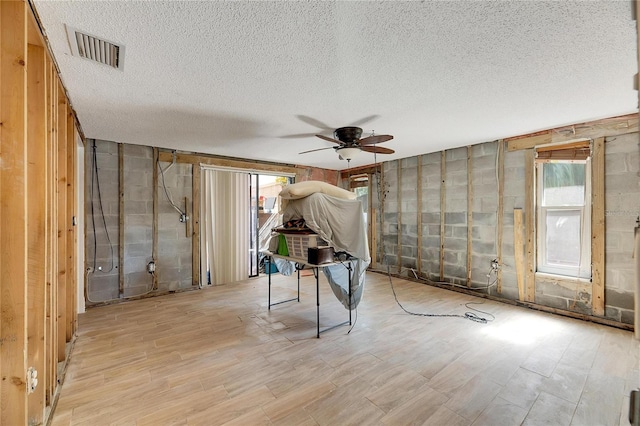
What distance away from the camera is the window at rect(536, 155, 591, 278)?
3.45 metres

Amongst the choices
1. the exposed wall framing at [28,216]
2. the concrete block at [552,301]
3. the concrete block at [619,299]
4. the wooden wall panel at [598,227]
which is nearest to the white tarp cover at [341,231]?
the exposed wall framing at [28,216]

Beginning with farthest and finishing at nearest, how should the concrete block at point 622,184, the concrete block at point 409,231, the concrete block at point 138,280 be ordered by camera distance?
1. the concrete block at point 409,231
2. the concrete block at point 138,280
3. the concrete block at point 622,184

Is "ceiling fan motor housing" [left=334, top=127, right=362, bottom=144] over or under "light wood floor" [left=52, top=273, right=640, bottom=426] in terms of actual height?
over

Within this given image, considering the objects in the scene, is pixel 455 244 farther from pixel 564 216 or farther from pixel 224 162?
pixel 224 162

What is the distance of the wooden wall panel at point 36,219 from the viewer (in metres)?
1.59

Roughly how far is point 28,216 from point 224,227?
3.60 metres

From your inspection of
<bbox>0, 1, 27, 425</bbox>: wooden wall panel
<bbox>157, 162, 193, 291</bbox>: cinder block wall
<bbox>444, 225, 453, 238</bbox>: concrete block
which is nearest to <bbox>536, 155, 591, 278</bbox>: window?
<bbox>444, 225, 453, 238</bbox>: concrete block

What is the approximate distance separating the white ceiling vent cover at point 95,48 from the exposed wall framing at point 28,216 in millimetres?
160

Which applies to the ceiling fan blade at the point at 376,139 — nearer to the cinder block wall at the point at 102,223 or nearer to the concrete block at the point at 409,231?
the concrete block at the point at 409,231

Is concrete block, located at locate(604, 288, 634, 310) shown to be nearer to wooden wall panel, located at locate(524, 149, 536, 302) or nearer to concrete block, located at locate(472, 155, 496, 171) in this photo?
wooden wall panel, located at locate(524, 149, 536, 302)

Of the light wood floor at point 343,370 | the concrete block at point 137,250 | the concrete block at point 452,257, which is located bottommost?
the light wood floor at point 343,370

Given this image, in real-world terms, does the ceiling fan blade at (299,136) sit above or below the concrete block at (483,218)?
above

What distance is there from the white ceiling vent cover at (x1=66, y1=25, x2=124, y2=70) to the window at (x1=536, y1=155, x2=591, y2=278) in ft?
16.0

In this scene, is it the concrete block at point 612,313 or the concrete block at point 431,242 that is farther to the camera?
the concrete block at point 431,242
